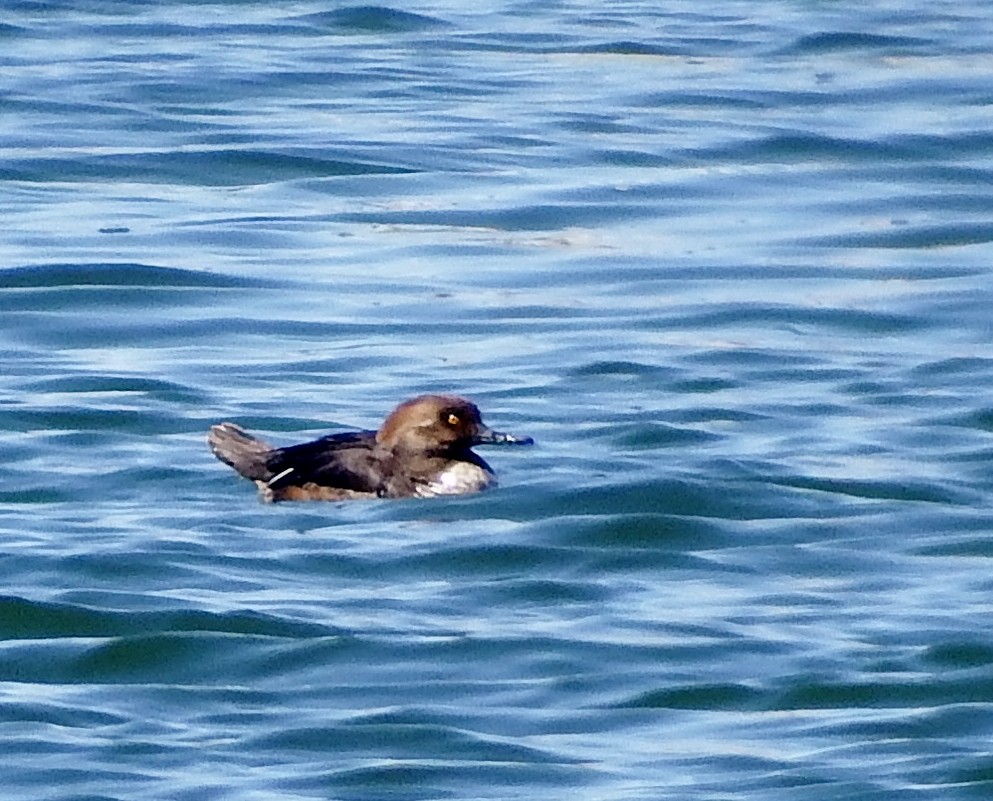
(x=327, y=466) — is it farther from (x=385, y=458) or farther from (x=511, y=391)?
(x=511, y=391)

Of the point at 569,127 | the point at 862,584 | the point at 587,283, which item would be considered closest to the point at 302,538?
the point at 862,584

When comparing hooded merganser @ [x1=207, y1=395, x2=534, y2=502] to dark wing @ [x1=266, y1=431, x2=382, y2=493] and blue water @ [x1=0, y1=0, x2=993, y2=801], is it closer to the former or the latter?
dark wing @ [x1=266, y1=431, x2=382, y2=493]

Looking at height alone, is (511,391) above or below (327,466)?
below

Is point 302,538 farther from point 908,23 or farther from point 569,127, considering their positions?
point 908,23

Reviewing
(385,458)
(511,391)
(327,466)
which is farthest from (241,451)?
(511,391)

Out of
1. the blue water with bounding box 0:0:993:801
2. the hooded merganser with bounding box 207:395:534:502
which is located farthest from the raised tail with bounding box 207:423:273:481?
the blue water with bounding box 0:0:993:801

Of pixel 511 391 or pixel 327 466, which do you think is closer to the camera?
pixel 327 466
